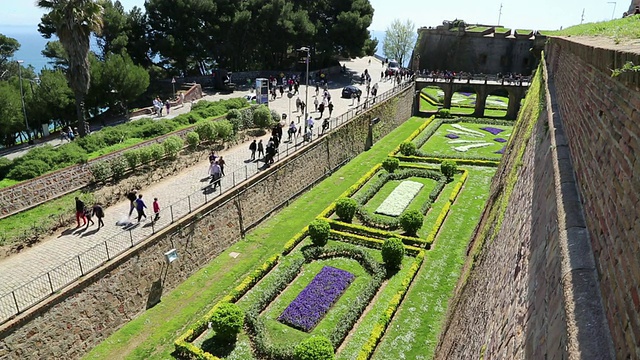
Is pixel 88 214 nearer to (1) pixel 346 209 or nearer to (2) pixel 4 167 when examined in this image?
(2) pixel 4 167

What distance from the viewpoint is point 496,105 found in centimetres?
5203

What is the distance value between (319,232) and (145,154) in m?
9.09

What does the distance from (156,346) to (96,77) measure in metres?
23.4

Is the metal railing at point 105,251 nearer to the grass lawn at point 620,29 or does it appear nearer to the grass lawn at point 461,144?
the grass lawn at point 461,144

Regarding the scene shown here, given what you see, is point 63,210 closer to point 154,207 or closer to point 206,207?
point 154,207

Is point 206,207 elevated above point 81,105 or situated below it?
below

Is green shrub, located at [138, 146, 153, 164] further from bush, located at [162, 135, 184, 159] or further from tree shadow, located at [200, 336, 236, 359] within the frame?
tree shadow, located at [200, 336, 236, 359]

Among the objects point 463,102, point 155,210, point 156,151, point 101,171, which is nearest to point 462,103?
point 463,102

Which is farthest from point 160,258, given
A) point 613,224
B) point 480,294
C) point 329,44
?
point 329,44

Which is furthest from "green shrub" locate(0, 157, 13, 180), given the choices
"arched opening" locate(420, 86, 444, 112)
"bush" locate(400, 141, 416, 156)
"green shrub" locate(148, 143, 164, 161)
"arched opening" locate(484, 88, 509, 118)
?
"arched opening" locate(484, 88, 509, 118)

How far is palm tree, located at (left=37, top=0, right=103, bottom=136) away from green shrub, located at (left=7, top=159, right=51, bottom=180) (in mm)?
6751

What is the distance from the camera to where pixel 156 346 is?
15406 mm

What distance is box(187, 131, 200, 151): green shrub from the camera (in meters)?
24.9

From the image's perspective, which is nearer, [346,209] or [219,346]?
[219,346]
